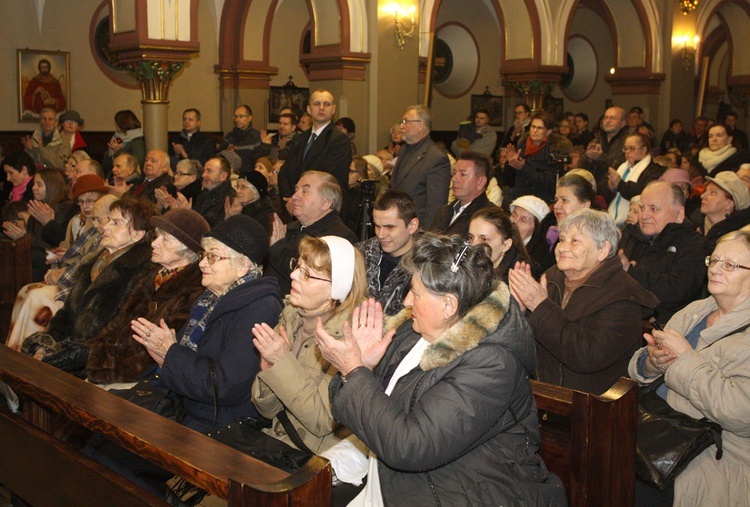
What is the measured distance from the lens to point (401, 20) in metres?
10.5

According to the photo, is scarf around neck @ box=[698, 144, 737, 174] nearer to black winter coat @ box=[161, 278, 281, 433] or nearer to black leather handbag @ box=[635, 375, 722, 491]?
black leather handbag @ box=[635, 375, 722, 491]

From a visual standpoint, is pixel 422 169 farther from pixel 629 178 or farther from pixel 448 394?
pixel 448 394

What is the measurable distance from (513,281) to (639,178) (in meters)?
3.38

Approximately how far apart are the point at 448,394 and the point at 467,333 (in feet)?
0.60

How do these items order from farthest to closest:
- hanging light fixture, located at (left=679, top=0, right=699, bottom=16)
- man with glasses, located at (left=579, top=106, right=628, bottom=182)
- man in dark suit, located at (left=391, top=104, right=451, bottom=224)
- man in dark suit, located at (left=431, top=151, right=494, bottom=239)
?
hanging light fixture, located at (left=679, top=0, right=699, bottom=16) < man with glasses, located at (left=579, top=106, right=628, bottom=182) < man in dark suit, located at (left=391, top=104, right=451, bottom=224) < man in dark suit, located at (left=431, top=151, right=494, bottom=239)

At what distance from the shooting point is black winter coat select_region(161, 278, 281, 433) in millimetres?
3113

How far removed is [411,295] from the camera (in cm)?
237

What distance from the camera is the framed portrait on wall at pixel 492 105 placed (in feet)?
55.2

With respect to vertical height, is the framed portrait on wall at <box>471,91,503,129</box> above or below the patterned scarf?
above

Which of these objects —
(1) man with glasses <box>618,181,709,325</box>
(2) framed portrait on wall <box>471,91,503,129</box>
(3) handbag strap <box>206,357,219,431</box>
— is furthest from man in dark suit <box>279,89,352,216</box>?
(2) framed portrait on wall <box>471,91,503,129</box>

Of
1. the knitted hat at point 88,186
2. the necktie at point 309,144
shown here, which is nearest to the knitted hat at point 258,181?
the necktie at point 309,144

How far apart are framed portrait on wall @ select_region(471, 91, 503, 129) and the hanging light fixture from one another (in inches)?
155

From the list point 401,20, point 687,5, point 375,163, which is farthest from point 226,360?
point 687,5

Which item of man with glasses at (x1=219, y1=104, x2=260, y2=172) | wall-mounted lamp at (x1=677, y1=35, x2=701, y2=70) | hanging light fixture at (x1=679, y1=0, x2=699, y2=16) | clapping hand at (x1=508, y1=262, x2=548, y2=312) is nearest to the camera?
clapping hand at (x1=508, y1=262, x2=548, y2=312)
